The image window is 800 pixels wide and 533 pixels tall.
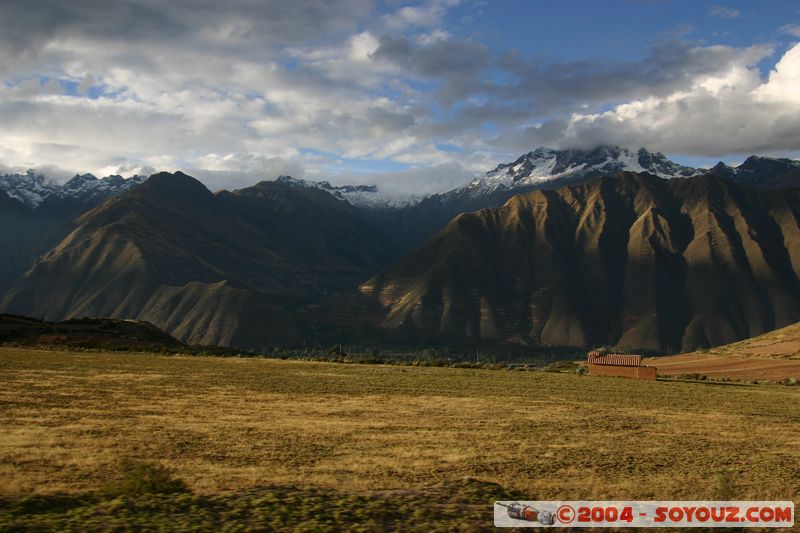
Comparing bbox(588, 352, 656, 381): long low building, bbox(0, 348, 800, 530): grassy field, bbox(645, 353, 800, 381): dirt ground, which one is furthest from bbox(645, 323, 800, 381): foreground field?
bbox(0, 348, 800, 530): grassy field

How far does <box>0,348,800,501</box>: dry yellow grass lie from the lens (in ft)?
60.7

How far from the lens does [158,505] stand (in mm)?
11211

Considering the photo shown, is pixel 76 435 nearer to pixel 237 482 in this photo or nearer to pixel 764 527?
pixel 237 482

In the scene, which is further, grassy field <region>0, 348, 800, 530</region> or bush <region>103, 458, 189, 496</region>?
bush <region>103, 458, 189, 496</region>

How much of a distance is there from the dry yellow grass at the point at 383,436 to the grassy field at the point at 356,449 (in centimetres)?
12

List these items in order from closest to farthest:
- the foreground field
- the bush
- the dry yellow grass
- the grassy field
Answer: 1. the grassy field
2. the bush
3. the dry yellow grass
4. the foreground field

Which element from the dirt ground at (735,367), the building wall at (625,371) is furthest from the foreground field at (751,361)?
the building wall at (625,371)

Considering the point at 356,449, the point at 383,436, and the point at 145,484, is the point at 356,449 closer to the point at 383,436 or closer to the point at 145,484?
the point at 383,436

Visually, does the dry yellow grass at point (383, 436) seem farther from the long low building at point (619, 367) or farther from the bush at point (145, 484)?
the long low building at point (619, 367)

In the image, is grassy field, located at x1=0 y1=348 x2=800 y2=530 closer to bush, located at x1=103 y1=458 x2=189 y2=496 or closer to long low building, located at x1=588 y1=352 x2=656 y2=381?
bush, located at x1=103 y1=458 x2=189 y2=496

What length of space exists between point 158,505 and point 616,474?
1394 centimetres

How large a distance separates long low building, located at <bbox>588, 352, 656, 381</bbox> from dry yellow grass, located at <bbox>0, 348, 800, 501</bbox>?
20.5 meters

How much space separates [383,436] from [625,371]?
173 ft

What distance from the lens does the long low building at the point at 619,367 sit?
228 feet
